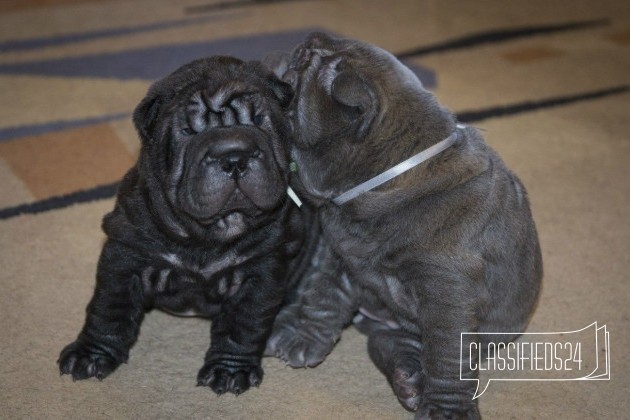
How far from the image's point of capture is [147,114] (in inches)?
71.5

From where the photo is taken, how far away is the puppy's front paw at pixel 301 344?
201 centimetres

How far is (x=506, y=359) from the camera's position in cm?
207

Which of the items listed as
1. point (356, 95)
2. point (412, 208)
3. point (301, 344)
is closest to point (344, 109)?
point (356, 95)

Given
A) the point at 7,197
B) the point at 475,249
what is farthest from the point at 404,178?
the point at 7,197

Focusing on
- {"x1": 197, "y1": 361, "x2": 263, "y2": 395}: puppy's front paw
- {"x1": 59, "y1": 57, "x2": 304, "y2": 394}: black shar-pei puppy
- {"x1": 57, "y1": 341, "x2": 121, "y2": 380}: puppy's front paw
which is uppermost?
{"x1": 59, "y1": 57, "x2": 304, "y2": 394}: black shar-pei puppy

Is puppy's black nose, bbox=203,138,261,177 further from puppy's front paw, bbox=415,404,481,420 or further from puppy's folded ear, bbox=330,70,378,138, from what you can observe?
puppy's front paw, bbox=415,404,481,420

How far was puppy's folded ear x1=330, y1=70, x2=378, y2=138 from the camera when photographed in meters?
1.79

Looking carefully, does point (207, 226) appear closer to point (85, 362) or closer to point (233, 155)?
point (233, 155)

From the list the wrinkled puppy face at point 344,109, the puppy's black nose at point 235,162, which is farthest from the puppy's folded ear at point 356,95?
the puppy's black nose at point 235,162

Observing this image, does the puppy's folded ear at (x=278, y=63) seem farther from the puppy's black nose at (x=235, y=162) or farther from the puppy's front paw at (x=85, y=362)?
the puppy's front paw at (x=85, y=362)

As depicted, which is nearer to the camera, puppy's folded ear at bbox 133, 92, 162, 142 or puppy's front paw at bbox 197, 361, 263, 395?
puppy's folded ear at bbox 133, 92, 162, 142

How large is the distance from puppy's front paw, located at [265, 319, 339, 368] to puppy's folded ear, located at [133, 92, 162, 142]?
565 millimetres

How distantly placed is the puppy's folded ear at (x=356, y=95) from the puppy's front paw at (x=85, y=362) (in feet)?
2.46

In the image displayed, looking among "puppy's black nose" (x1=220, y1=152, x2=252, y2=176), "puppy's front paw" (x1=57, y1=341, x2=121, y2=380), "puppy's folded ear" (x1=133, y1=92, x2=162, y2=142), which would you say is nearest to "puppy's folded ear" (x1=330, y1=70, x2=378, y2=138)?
"puppy's black nose" (x1=220, y1=152, x2=252, y2=176)
